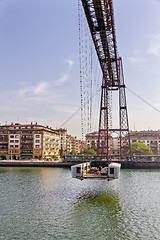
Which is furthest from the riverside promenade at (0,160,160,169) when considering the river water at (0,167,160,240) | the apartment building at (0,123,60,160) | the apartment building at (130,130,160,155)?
the apartment building at (130,130,160,155)

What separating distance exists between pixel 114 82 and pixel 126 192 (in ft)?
145

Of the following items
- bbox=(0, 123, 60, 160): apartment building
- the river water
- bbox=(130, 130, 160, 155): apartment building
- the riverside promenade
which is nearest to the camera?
the river water

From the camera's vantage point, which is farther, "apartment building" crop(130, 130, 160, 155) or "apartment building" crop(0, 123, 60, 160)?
"apartment building" crop(130, 130, 160, 155)

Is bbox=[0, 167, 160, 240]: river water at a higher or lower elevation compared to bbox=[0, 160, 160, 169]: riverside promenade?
higher

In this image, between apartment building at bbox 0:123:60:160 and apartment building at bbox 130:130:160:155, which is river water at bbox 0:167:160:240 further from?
apartment building at bbox 130:130:160:155

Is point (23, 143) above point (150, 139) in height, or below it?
below

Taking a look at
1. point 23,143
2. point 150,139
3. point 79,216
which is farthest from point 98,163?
point 150,139

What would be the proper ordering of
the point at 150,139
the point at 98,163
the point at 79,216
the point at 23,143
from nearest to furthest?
the point at 79,216, the point at 98,163, the point at 23,143, the point at 150,139

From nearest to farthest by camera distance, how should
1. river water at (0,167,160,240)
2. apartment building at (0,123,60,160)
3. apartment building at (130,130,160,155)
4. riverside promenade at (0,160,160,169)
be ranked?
river water at (0,167,160,240)
riverside promenade at (0,160,160,169)
apartment building at (0,123,60,160)
apartment building at (130,130,160,155)

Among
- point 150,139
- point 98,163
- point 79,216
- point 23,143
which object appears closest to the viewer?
point 79,216

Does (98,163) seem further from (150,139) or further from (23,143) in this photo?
(150,139)

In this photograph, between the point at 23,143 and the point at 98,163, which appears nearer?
the point at 98,163

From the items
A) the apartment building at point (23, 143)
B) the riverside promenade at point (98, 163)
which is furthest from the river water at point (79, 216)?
the apartment building at point (23, 143)

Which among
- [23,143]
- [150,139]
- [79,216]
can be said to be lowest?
[79,216]
